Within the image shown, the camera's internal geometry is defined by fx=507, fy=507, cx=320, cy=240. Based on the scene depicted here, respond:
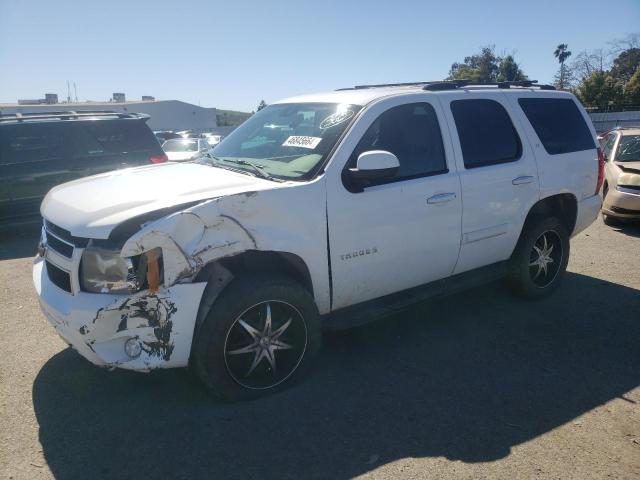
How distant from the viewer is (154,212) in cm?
288

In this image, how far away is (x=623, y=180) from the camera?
830cm

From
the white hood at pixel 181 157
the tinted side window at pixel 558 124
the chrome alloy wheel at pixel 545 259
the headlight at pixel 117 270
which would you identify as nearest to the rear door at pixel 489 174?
the tinted side window at pixel 558 124

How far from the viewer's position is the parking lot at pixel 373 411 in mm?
2768

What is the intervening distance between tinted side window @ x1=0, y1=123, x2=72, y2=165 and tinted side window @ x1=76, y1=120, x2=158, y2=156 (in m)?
0.24

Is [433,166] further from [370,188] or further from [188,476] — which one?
[188,476]

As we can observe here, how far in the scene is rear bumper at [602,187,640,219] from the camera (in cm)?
810

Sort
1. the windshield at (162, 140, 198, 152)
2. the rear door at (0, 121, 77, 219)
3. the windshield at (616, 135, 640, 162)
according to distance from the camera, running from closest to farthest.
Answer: the rear door at (0, 121, 77, 219), the windshield at (616, 135, 640, 162), the windshield at (162, 140, 198, 152)

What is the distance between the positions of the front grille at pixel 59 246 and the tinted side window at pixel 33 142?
16.1 ft

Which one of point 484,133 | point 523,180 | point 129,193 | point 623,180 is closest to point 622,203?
point 623,180

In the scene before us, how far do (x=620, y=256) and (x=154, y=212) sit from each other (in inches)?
254

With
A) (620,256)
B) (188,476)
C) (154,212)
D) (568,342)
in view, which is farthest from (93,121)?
(620,256)

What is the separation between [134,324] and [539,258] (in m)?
3.94

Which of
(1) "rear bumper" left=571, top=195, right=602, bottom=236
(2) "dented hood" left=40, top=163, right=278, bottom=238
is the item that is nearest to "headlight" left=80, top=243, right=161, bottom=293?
(2) "dented hood" left=40, top=163, right=278, bottom=238

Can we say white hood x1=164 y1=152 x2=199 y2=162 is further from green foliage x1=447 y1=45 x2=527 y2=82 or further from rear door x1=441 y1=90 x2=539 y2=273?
green foliage x1=447 y1=45 x2=527 y2=82
